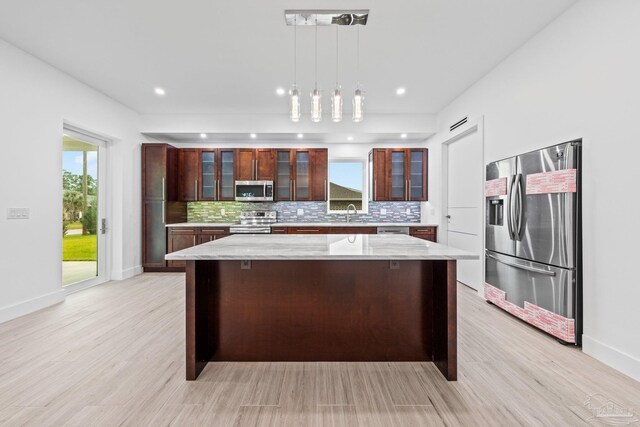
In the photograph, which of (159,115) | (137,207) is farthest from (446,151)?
(137,207)

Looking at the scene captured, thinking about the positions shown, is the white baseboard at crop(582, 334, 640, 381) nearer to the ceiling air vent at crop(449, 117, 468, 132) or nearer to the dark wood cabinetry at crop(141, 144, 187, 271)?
the ceiling air vent at crop(449, 117, 468, 132)

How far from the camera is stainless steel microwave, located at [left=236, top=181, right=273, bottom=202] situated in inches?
222

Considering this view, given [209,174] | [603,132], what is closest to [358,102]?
[603,132]

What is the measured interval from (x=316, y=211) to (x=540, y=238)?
3895 millimetres

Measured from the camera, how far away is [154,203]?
17.7 ft

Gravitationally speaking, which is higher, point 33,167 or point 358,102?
point 358,102

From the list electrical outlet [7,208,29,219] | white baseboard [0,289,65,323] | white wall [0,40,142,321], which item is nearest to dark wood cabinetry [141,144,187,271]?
white wall [0,40,142,321]

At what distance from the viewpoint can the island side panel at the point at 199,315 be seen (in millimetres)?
2027

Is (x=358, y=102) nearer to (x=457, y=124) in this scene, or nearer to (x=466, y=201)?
(x=457, y=124)

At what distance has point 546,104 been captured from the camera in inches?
113

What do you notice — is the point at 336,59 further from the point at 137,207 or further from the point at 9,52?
the point at 137,207

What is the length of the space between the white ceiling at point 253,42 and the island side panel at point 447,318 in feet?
7.07

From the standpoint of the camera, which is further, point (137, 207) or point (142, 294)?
point (137, 207)

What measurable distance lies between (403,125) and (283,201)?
2.56 metres
